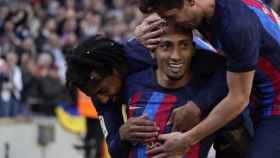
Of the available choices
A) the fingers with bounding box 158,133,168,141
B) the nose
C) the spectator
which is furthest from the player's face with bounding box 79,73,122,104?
the spectator

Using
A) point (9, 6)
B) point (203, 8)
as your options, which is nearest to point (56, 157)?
point (9, 6)

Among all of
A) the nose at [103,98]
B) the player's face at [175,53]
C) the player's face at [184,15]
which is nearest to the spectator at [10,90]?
the nose at [103,98]

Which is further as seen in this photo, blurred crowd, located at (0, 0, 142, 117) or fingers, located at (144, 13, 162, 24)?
blurred crowd, located at (0, 0, 142, 117)

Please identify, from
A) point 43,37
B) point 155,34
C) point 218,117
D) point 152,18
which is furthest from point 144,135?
point 43,37

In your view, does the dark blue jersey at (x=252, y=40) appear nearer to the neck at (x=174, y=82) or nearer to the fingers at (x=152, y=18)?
the neck at (x=174, y=82)

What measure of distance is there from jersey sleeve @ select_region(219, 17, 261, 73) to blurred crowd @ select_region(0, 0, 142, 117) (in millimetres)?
8025

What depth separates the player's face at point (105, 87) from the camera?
515 cm

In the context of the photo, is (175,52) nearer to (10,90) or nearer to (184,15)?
(184,15)

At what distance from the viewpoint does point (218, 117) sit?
4.69 meters

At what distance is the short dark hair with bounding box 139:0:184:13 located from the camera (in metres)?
4.44

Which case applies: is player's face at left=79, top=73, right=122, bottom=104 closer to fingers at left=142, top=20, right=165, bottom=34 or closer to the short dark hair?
fingers at left=142, top=20, right=165, bottom=34

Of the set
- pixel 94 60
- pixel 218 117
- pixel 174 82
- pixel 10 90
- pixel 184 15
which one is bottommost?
pixel 10 90

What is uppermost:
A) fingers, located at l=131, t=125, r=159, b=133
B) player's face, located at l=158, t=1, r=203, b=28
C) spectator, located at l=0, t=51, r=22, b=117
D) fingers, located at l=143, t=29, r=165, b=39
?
player's face, located at l=158, t=1, r=203, b=28

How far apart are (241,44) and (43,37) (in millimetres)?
10892
